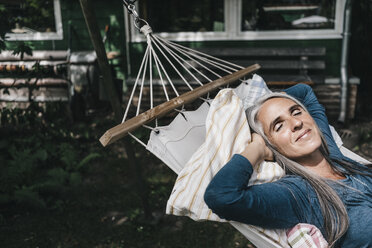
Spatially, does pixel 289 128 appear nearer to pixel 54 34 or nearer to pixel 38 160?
pixel 38 160

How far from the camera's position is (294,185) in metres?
1.41

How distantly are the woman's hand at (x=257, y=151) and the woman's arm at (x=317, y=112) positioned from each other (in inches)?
15.6

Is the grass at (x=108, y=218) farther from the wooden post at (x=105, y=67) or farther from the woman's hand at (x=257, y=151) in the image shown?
the woman's hand at (x=257, y=151)

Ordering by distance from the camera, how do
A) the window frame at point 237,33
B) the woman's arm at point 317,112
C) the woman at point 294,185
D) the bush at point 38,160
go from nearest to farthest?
the woman at point 294,185 < the woman's arm at point 317,112 < the bush at point 38,160 < the window frame at point 237,33

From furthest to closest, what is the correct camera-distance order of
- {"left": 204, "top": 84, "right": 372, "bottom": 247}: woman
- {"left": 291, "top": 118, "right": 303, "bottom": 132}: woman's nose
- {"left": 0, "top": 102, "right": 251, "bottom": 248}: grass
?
{"left": 0, "top": 102, "right": 251, "bottom": 248}: grass
{"left": 291, "top": 118, "right": 303, "bottom": 132}: woman's nose
{"left": 204, "top": 84, "right": 372, "bottom": 247}: woman

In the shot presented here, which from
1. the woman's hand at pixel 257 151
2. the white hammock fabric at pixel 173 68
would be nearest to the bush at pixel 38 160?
the white hammock fabric at pixel 173 68

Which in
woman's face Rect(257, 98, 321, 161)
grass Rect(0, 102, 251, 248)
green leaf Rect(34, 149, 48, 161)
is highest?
woman's face Rect(257, 98, 321, 161)

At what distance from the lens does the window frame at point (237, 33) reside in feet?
15.6

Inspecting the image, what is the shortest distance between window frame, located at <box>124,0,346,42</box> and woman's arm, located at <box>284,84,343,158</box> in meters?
3.06

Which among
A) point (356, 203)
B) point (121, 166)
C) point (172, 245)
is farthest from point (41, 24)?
point (356, 203)

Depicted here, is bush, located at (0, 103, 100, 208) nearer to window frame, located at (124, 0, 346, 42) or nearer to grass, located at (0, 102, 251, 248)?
grass, located at (0, 102, 251, 248)

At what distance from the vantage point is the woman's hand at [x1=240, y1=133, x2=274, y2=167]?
1428mm

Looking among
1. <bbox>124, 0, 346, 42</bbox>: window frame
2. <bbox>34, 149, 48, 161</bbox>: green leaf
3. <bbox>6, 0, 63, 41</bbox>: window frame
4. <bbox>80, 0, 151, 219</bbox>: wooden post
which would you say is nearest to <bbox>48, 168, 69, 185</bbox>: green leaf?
<bbox>34, 149, 48, 161</bbox>: green leaf

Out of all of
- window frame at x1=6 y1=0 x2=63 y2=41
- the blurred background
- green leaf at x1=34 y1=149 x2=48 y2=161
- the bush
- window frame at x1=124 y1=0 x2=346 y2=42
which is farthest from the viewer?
window frame at x1=6 y1=0 x2=63 y2=41
